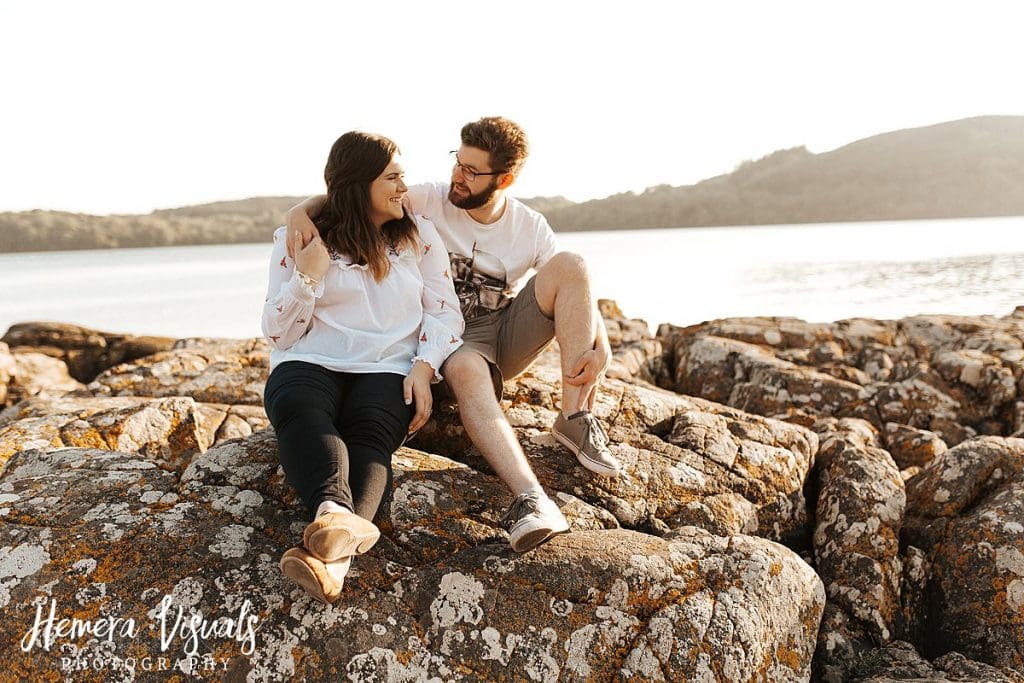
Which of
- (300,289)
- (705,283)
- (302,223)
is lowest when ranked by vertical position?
(705,283)

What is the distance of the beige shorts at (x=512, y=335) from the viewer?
175 inches

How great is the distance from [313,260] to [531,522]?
1.82 meters

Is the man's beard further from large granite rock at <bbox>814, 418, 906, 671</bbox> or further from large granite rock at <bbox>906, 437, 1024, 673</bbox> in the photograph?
large granite rock at <bbox>906, 437, 1024, 673</bbox>

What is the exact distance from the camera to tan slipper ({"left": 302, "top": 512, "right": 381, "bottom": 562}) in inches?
114

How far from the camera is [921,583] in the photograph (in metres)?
4.30

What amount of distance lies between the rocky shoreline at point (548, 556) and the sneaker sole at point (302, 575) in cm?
25

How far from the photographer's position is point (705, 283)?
25.5m

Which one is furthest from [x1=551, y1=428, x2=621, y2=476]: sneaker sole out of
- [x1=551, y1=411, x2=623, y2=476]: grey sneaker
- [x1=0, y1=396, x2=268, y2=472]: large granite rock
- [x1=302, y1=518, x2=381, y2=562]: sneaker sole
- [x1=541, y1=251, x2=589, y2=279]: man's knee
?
[x1=0, y1=396, x2=268, y2=472]: large granite rock

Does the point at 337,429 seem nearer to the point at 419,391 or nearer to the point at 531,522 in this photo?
the point at 419,391

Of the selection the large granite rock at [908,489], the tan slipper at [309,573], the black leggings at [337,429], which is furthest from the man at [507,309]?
the large granite rock at [908,489]

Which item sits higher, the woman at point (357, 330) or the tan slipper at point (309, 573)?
the woman at point (357, 330)

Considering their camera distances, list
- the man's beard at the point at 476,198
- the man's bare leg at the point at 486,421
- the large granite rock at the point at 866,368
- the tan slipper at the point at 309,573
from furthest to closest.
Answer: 1. the large granite rock at the point at 866,368
2. the man's beard at the point at 476,198
3. the man's bare leg at the point at 486,421
4. the tan slipper at the point at 309,573

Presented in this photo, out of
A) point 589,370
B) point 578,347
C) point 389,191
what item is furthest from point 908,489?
point 389,191

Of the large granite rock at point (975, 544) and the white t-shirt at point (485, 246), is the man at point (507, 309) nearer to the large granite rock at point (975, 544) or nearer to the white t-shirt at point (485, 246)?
the white t-shirt at point (485, 246)
